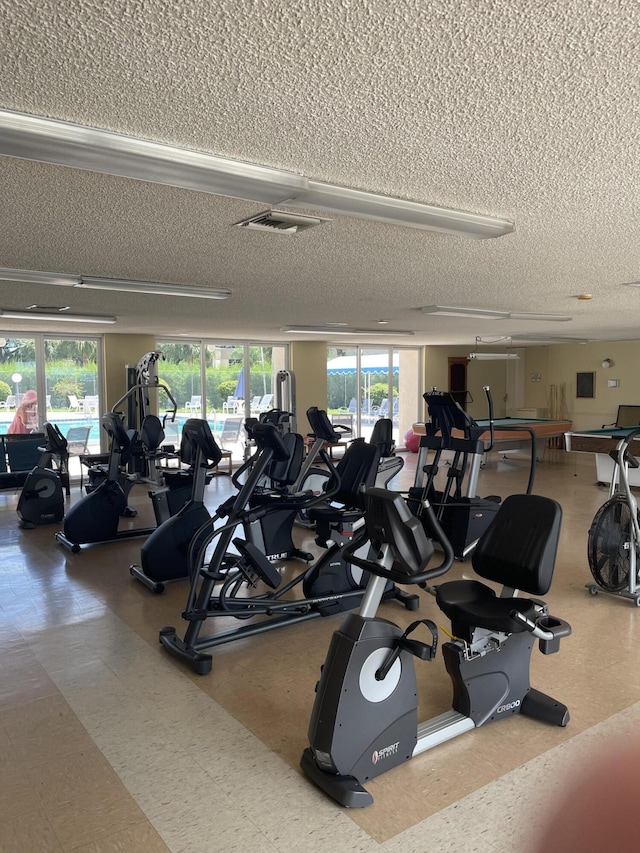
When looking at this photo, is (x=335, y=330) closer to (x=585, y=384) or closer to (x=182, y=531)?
(x=182, y=531)

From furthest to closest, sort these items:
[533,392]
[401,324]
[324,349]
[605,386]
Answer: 1. [533,392]
2. [605,386]
3. [324,349]
4. [401,324]

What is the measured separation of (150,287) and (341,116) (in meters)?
3.45

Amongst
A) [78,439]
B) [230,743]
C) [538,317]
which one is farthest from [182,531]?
[78,439]

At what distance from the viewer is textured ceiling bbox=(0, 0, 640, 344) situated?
143 centimetres

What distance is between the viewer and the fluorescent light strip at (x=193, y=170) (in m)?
1.97

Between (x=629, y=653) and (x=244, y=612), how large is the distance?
7.43 feet

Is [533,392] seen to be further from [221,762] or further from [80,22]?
[80,22]

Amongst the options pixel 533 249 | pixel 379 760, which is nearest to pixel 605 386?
pixel 533 249

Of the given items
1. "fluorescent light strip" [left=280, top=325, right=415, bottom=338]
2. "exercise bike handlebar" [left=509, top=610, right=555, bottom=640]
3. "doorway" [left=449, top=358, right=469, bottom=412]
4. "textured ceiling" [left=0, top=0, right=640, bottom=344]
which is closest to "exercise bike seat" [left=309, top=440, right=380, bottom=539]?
"textured ceiling" [left=0, top=0, right=640, bottom=344]

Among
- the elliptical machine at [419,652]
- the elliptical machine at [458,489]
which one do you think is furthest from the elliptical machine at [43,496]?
the elliptical machine at [419,652]

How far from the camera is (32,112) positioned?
6.22ft

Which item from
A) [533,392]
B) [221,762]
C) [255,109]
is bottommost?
[221,762]

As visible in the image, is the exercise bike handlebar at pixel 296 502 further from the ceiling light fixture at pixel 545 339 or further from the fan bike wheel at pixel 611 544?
the ceiling light fixture at pixel 545 339

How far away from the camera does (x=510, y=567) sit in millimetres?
3008
